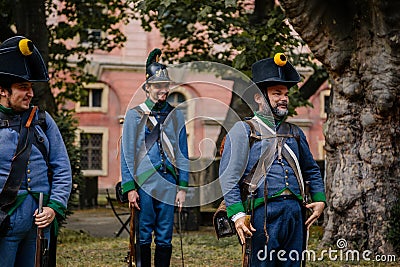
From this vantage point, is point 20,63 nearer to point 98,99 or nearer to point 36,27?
point 36,27

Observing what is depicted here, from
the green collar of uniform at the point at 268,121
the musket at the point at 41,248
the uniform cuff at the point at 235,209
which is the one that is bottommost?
the musket at the point at 41,248

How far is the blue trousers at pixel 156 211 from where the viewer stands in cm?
729

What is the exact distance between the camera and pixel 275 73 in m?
5.89

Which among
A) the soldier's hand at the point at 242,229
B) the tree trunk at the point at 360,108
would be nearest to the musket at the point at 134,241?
the soldier's hand at the point at 242,229

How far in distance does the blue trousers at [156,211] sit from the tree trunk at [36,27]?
778 cm

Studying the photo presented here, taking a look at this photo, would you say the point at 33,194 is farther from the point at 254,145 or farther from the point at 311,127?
the point at 311,127

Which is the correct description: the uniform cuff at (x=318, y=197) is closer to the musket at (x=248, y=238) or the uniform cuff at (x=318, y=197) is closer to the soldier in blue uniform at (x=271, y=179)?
the soldier in blue uniform at (x=271, y=179)

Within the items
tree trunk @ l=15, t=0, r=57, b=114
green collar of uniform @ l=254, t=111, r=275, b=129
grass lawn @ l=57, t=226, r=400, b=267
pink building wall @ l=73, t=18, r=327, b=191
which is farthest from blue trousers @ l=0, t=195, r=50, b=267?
pink building wall @ l=73, t=18, r=327, b=191

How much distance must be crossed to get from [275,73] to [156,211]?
6.99 ft

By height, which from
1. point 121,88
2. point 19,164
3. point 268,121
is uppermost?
point 121,88

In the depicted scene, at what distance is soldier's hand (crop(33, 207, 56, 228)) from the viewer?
529 centimetres

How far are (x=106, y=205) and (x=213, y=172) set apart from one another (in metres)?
11.3

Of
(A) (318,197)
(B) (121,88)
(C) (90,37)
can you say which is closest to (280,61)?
(A) (318,197)

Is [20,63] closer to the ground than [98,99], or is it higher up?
closer to the ground
